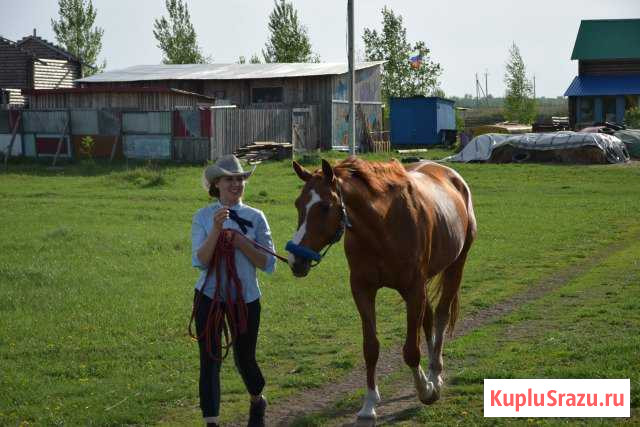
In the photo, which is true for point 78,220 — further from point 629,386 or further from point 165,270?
point 629,386

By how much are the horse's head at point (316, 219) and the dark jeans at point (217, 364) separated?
47 cm

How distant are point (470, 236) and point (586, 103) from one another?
45.2 m

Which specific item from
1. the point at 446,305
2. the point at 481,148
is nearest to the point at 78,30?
the point at 481,148

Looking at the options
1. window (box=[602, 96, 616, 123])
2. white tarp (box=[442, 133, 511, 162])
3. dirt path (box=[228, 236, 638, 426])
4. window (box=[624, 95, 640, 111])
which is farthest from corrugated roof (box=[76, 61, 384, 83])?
dirt path (box=[228, 236, 638, 426])

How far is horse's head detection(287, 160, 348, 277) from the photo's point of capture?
602 cm

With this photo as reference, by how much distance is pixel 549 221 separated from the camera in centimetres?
1936

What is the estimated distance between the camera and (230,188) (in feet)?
20.0

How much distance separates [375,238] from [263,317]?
4.01 meters

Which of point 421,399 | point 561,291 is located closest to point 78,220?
point 561,291

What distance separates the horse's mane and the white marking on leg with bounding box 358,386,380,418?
4.79 feet

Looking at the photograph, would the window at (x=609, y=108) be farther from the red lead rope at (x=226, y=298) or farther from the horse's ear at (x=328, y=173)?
the red lead rope at (x=226, y=298)

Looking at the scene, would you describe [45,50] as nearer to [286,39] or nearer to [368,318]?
[286,39]

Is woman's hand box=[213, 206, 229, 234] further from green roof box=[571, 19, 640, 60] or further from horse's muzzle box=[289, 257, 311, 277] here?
green roof box=[571, 19, 640, 60]

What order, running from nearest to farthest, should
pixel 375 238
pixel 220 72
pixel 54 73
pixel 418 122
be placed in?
pixel 375 238 → pixel 220 72 → pixel 418 122 → pixel 54 73
